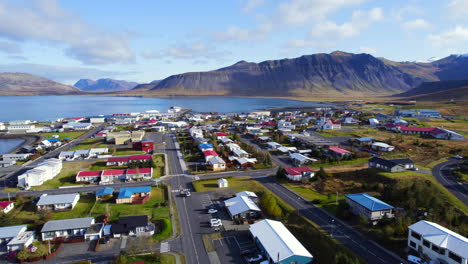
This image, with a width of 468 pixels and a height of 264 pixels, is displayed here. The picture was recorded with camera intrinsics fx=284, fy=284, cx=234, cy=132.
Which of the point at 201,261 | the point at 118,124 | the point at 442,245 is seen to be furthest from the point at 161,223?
the point at 118,124

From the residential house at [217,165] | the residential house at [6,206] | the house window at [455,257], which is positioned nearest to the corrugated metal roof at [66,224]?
the residential house at [6,206]

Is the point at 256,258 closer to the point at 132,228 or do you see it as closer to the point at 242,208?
the point at 242,208

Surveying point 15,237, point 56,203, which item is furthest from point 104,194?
point 15,237

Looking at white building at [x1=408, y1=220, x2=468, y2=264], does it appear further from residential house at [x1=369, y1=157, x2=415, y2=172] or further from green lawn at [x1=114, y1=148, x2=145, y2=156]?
green lawn at [x1=114, y1=148, x2=145, y2=156]

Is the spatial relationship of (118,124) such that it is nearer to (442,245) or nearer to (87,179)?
(87,179)

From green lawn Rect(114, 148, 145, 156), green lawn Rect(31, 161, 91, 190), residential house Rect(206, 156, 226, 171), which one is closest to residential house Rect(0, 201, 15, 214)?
green lawn Rect(31, 161, 91, 190)
